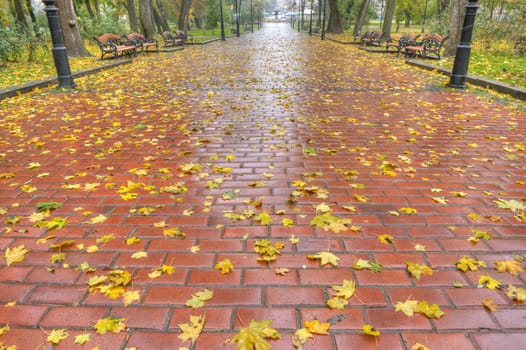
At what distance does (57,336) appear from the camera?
1887 millimetres

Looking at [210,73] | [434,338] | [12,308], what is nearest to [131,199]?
[12,308]

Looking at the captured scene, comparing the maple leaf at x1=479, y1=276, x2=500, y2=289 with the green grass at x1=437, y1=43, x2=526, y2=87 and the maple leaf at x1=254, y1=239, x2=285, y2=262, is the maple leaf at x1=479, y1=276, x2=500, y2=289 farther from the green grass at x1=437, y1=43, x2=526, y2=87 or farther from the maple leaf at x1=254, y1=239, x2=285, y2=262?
the green grass at x1=437, y1=43, x2=526, y2=87

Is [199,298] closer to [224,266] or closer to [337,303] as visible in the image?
[224,266]

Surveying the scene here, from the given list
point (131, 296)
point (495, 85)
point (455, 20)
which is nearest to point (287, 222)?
point (131, 296)

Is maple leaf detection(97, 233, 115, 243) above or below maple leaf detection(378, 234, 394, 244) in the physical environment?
below

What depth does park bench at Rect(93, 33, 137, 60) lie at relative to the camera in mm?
13844

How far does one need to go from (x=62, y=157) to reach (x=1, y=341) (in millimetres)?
2921

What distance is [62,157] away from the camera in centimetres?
438

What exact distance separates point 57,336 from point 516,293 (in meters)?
2.57

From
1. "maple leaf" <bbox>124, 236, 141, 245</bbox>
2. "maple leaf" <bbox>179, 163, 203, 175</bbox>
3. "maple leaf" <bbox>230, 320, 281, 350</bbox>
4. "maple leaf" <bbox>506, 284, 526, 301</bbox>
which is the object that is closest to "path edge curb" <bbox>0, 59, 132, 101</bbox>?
"maple leaf" <bbox>179, 163, 203, 175</bbox>

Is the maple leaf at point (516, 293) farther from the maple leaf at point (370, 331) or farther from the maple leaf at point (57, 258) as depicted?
the maple leaf at point (57, 258)

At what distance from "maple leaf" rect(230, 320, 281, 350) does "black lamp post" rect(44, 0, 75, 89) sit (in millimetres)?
8445

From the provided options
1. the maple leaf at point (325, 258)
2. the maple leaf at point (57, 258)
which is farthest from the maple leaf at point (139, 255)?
the maple leaf at point (325, 258)

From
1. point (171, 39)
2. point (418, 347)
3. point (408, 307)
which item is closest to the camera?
point (418, 347)
